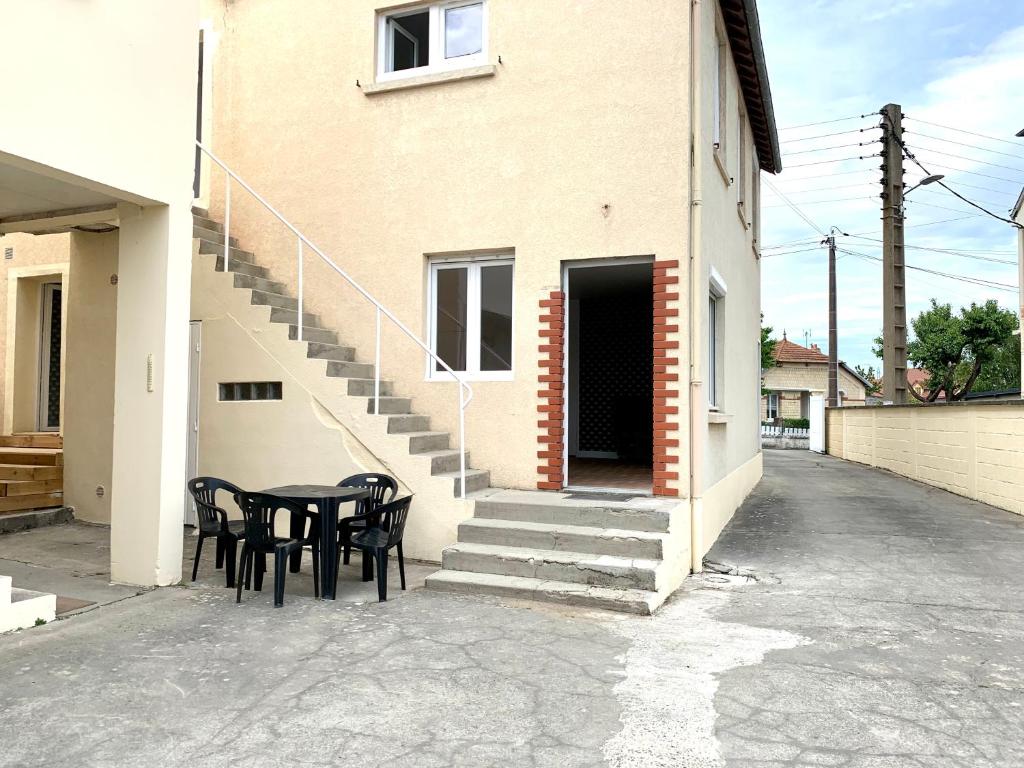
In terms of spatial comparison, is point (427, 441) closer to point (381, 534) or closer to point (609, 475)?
point (381, 534)

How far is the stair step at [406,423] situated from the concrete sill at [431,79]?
3.49 meters

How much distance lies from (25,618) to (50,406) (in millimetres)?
5859

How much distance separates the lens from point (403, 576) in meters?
5.73

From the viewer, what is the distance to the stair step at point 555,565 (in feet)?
17.7

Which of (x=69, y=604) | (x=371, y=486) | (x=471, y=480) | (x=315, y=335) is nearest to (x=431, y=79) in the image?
(x=315, y=335)

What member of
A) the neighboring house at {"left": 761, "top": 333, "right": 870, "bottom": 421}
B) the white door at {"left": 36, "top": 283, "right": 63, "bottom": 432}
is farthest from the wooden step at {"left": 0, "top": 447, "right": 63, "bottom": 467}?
the neighboring house at {"left": 761, "top": 333, "right": 870, "bottom": 421}

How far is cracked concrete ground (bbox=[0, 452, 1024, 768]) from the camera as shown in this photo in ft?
10.2

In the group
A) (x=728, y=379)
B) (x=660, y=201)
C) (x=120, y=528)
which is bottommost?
(x=120, y=528)

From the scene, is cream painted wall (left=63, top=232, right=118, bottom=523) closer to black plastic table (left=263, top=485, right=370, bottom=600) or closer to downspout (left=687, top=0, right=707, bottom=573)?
black plastic table (left=263, top=485, right=370, bottom=600)

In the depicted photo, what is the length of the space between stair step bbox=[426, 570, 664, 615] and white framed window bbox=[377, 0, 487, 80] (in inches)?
206

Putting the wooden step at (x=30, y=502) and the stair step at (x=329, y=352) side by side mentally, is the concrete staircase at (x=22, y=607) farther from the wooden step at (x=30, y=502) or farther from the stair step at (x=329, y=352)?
the wooden step at (x=30, y=502)

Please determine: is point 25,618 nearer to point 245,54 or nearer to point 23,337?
point 23,337

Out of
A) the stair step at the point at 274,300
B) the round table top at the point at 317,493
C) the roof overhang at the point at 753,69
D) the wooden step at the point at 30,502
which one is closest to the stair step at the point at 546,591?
the round table top at the point at 317,493

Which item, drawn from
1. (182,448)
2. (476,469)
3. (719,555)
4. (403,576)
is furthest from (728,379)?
(182,448)
